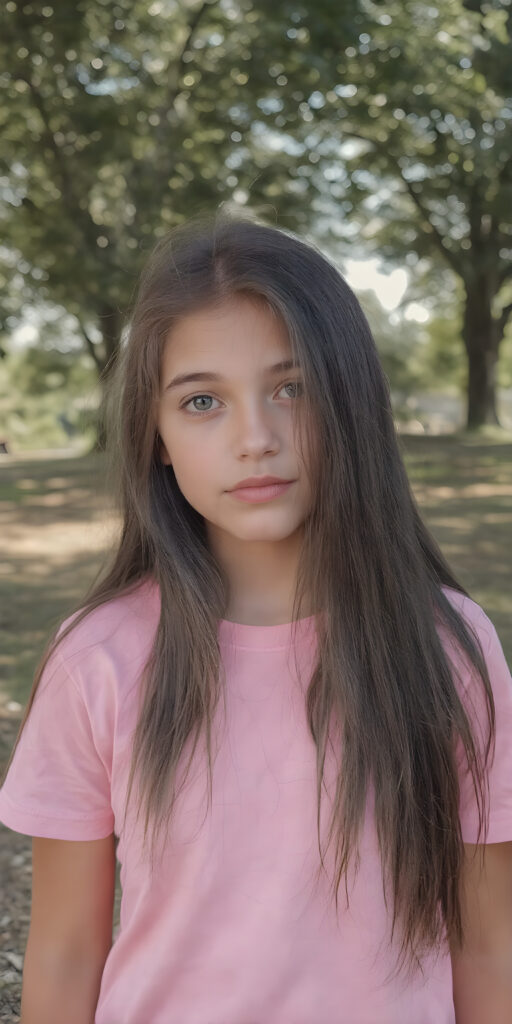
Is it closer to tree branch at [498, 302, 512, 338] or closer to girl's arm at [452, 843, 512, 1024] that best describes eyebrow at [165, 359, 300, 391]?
girl's arm at [452, 843, 512, 1024]

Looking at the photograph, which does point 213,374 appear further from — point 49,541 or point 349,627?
point 49,541

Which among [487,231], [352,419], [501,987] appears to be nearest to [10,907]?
[501,987]

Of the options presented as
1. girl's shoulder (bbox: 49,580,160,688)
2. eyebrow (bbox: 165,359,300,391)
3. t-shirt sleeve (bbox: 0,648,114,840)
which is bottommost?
t-shirt sleeve (bbox: 0,648,114,840)

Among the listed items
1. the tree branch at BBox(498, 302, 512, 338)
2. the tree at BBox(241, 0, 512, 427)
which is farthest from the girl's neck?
the tree branch at BBox(498, 302, 512, 338)

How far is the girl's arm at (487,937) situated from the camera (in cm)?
167

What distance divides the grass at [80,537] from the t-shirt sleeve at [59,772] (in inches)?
17.4

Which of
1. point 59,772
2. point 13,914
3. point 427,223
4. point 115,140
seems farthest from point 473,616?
point 427,223

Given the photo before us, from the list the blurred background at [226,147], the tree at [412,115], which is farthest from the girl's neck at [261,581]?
the tree at [412,115]

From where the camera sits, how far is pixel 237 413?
160 centimetres

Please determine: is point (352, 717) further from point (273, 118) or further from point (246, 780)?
point (273, 118)

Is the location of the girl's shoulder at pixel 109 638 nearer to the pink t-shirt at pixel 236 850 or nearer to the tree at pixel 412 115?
the pink t-shirt at pixel 236 850

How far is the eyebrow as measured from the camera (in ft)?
5.24

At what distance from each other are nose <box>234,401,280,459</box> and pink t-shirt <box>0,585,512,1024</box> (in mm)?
297

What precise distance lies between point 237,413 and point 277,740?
19.7 inches
